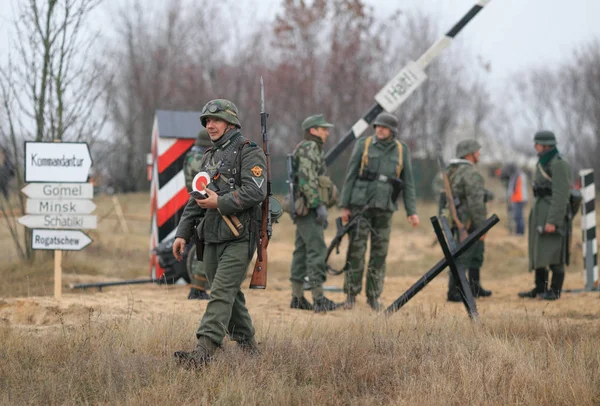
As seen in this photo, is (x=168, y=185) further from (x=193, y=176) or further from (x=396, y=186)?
(x=396, y=186)

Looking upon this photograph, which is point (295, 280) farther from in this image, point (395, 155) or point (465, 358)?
point (465, 358)

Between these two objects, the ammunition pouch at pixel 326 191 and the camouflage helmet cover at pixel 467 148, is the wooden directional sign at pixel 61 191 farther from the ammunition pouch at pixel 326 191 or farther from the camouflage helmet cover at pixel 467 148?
the camouflage helmet cover at pixel 467 148

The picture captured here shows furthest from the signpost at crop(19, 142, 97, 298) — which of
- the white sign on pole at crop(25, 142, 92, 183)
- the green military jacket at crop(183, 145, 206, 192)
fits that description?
the green military jacket at crop(183, 145, 206, 192)

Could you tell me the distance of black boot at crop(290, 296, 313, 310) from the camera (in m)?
8.95

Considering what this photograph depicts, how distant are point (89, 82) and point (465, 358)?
7441 millimetres

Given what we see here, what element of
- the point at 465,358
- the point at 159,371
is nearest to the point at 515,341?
the point at 465,358

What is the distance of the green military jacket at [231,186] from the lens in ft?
18.4

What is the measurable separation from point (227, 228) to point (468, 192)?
16.6 ft

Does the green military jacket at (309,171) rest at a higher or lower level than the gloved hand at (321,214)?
higher

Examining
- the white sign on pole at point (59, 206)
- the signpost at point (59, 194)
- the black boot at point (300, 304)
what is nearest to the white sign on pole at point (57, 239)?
the signpost at point (59, 194)

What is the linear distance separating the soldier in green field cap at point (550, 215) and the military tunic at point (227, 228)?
5.28 metres

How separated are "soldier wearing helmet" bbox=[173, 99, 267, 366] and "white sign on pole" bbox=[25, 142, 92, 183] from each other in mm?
3382

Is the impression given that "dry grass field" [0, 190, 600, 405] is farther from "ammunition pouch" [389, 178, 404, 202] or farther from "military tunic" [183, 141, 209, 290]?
"ammunition pouch" [389, 178, 404, 202]

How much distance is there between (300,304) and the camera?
8.98 meters
